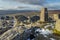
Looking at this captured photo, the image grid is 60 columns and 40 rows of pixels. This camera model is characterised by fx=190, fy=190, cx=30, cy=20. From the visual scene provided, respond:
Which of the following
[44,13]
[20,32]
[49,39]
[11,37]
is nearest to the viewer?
[11,37]

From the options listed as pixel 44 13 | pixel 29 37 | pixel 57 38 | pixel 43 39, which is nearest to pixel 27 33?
pixel 29 37

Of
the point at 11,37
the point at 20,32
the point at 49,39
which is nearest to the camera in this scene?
the point at 11,37

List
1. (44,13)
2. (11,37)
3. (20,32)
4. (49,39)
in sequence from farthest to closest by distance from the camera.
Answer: (44,13), (49,39), (20,32), (11,37)

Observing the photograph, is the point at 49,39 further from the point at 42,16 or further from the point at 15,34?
the point at 42,16

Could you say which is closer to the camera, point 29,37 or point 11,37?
point 11,37

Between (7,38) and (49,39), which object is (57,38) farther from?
(7,38)

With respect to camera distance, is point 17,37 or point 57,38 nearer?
point 17,37

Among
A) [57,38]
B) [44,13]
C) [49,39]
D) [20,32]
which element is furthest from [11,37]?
[44,13]

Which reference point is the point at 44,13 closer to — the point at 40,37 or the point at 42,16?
the point at 42,16

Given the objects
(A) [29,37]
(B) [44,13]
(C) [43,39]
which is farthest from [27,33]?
(B) [44,13]
